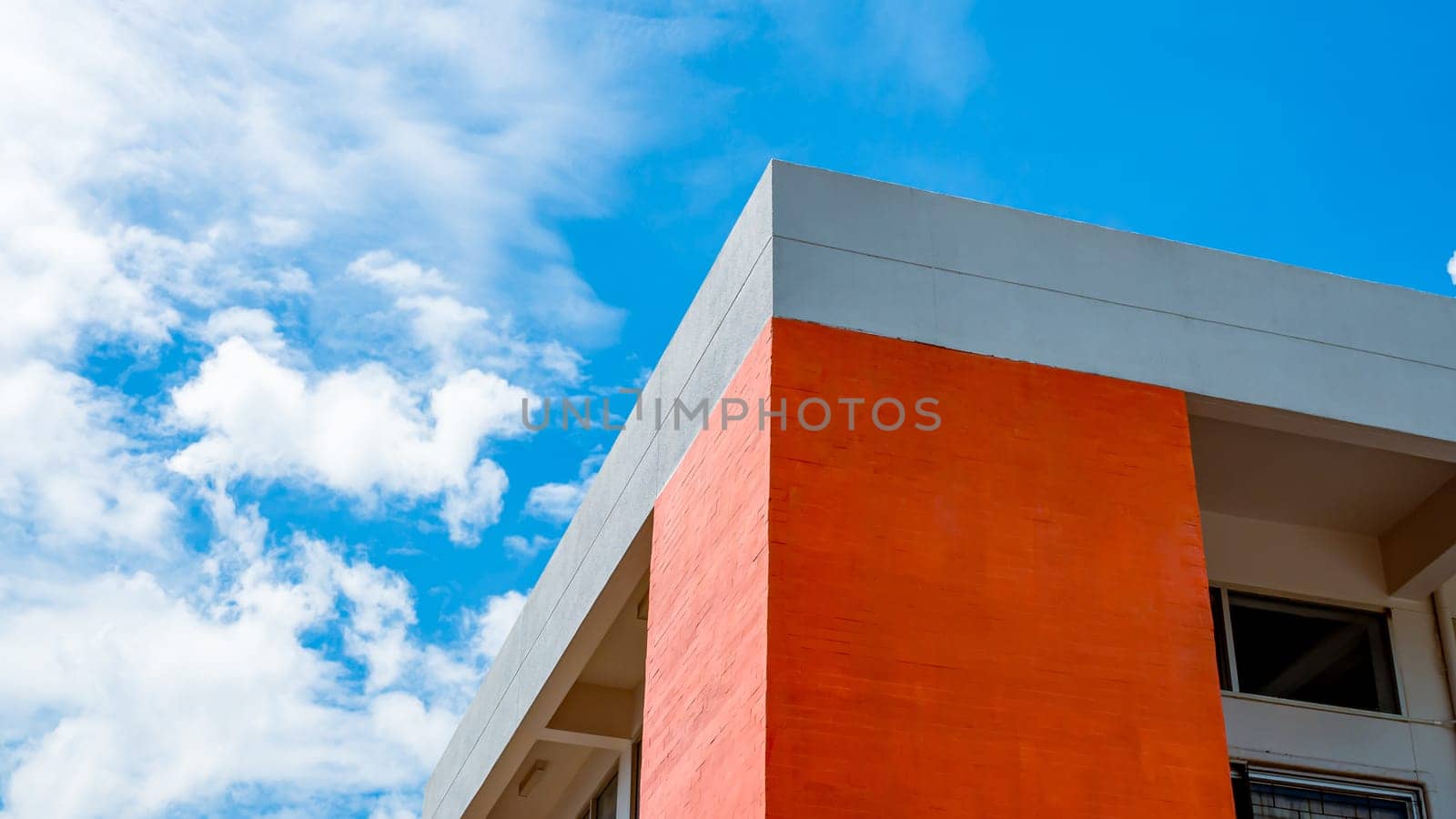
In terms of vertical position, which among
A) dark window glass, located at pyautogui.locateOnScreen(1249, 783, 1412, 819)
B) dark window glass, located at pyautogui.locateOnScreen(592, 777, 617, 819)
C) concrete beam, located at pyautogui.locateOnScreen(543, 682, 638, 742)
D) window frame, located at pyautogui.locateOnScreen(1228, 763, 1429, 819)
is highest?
concrete beam, located at pyautogui.locateOnScreen(543, 682, 638, 742)

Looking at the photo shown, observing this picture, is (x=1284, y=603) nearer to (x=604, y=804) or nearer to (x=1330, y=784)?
(x=1330, y=784)

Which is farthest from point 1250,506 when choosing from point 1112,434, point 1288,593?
point 1112,434

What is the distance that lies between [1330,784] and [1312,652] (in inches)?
51.7

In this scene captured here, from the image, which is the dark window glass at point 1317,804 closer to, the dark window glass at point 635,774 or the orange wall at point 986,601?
the orange wall at point 986,601

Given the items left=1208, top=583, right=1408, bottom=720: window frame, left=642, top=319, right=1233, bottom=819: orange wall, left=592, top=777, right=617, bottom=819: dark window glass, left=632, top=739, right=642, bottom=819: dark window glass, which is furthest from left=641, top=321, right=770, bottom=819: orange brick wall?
left=592, top=777, right=617, bottom=819: dark window glass

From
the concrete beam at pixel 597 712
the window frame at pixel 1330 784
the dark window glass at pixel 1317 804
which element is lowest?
the dark window glass at pixel 1317 804

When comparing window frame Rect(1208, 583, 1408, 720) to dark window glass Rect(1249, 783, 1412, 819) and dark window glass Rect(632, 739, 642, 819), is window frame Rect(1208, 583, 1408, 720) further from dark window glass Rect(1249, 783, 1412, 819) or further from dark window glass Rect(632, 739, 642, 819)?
dark window glass Rect(632, 739, 642, 819)

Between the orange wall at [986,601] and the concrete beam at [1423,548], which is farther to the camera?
the concrete beam at [1423,548]

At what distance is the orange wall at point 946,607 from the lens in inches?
433

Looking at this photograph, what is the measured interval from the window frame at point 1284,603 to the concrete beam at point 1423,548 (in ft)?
1.20

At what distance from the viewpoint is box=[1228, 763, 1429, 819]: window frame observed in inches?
557

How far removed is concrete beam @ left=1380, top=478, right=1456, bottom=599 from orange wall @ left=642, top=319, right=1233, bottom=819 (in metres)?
3.47

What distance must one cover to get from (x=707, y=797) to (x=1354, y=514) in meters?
7.29

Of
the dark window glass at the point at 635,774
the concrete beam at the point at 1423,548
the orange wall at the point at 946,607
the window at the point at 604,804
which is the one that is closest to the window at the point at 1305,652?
the concrete beam at the point at 1423,548
